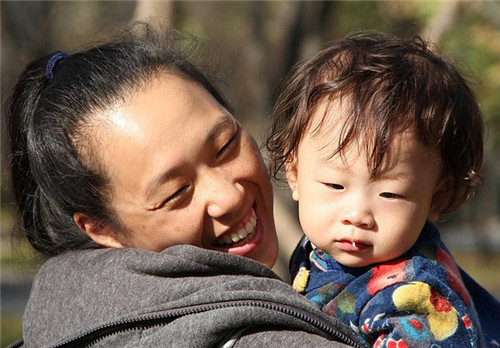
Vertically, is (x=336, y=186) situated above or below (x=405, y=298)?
above

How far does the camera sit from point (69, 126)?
229 cm

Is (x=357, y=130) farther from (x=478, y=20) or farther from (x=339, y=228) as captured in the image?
(x=478, y=20)

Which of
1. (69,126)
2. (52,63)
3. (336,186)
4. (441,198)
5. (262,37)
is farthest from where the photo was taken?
(262,37)

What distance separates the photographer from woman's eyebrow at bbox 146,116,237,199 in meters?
2.18

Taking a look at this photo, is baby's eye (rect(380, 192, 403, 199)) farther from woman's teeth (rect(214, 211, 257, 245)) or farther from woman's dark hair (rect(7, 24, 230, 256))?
woman's dark hair (rect(7, 24, 230, 256))

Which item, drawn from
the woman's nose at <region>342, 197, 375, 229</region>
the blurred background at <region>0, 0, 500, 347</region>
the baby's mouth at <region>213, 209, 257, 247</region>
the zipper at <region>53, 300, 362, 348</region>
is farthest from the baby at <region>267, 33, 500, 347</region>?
the blurred background at <region>0, 0, 500, 347</region>

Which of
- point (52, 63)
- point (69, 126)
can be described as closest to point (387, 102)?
point (69, 126)

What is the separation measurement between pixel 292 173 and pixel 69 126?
23.5 inches

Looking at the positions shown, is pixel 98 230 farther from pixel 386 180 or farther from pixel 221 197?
pixel 386 180

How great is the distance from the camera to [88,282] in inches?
83.3

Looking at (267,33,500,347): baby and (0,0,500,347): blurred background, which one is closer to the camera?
(267,33,500,347): baby

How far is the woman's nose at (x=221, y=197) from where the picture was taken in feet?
7.27

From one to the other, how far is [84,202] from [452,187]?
954mm

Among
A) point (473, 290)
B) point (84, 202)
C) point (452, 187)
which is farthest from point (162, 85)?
point (473, 290)
